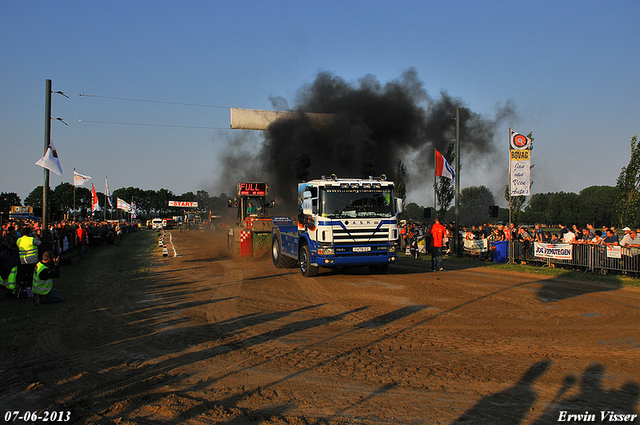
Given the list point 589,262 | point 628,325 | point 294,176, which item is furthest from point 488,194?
point 628,325

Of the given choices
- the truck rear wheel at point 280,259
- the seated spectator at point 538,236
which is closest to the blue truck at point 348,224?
the truck rear wheel at point 280,259

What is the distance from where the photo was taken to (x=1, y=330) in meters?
7.32

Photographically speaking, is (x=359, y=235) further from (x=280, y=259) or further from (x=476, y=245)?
(x=476, y=245)

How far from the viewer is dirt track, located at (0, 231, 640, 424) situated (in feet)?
14.0

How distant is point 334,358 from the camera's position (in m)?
5.83

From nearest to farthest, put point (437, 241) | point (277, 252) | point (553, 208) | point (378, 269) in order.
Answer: point (378, 269)
point (437, 241)
point (277, 252)
point (553, 208)

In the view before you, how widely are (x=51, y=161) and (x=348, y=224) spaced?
36.3 ft

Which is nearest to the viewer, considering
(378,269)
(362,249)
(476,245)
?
(362,249)

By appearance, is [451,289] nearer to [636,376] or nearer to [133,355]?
[636,376]

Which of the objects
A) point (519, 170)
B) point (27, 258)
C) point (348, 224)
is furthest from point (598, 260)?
point (27, 258)

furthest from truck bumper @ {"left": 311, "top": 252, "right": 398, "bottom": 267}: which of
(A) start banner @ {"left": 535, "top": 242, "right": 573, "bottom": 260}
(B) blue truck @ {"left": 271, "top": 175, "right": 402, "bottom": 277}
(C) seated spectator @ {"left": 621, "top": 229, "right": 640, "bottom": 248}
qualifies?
(C) seated spectator @ {"left": 621, "top": 229, "right": 640, "bottom": 248}

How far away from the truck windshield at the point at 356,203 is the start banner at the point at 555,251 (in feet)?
22.0

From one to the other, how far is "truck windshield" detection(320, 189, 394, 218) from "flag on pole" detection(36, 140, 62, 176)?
1004cm

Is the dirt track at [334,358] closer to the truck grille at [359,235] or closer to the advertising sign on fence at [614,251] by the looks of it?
the truck grille at [359,235]
